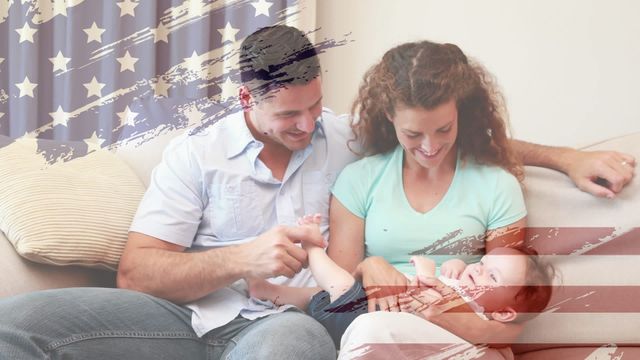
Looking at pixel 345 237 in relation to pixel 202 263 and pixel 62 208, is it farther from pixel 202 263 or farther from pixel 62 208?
pixel 62 208

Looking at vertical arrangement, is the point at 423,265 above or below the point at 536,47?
below

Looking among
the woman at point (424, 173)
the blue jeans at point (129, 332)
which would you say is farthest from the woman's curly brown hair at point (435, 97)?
the blue jeans at point (129, 332)

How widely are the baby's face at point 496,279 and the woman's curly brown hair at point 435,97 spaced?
0.47ft

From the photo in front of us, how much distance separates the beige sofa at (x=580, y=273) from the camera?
2.67 feet

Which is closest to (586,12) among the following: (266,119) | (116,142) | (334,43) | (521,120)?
(521,120)

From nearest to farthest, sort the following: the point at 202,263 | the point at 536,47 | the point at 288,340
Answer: the point at 288,340 < the point at 202,263 < the point at 536,47

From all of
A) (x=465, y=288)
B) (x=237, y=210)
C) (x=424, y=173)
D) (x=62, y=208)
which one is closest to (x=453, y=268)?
(x=465, y=288)

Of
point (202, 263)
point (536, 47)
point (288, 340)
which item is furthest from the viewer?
point (536, 47)

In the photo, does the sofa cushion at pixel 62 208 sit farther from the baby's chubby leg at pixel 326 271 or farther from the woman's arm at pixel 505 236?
the woman's arm at pixel 505 236

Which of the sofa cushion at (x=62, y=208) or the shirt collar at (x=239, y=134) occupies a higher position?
the shirt collar at (x=239, y=134)

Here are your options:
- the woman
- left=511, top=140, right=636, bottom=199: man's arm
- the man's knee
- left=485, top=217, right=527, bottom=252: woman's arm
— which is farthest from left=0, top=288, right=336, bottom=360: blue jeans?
left=511, top=140, right=636, bottom=199: man's arm

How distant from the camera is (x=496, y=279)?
72cm

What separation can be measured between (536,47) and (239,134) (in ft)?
1.32

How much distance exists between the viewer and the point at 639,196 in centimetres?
84
